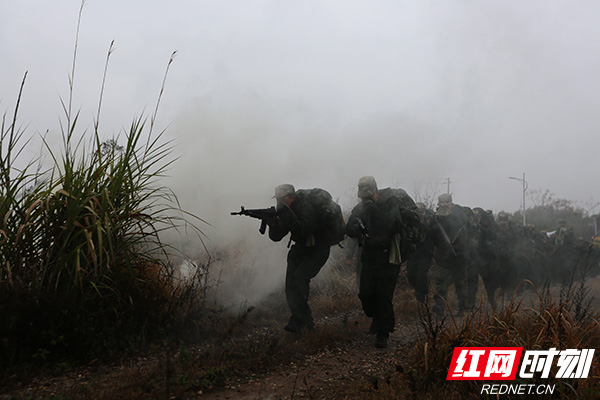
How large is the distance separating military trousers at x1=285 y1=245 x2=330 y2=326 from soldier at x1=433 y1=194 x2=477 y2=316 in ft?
7.83

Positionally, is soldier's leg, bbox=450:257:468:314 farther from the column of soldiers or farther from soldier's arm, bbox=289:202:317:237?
soldier's arm, bbox=289:202:317:237

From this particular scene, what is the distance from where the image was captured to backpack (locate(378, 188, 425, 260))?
4598mm

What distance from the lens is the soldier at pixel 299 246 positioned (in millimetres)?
4543

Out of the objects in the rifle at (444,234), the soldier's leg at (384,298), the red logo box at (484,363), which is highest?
the rifle at (444,234)

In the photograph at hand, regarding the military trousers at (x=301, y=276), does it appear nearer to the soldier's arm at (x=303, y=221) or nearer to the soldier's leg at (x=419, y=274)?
the soldier's arm at (x=303, y=221)

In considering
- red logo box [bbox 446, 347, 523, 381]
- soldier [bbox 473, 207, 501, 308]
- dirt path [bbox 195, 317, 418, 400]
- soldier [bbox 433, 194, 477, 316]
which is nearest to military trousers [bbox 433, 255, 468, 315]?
soldier [bbox 433, 194, 477, 316]

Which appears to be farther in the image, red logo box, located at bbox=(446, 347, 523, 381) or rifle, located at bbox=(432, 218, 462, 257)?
rifle, located at bbox=(432, 218, 462, 257)

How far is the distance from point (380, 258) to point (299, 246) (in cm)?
88

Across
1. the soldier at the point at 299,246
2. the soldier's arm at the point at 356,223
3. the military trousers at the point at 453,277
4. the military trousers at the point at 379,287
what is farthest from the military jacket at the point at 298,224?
the military trousers at the point at 453,277

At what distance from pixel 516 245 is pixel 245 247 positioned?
4.72 meters

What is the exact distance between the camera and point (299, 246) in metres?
4.82

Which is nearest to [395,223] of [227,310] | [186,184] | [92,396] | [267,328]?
[267,328]

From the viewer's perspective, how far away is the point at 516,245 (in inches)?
309

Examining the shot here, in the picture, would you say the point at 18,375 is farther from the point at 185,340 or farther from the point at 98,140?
the point at 98,140
